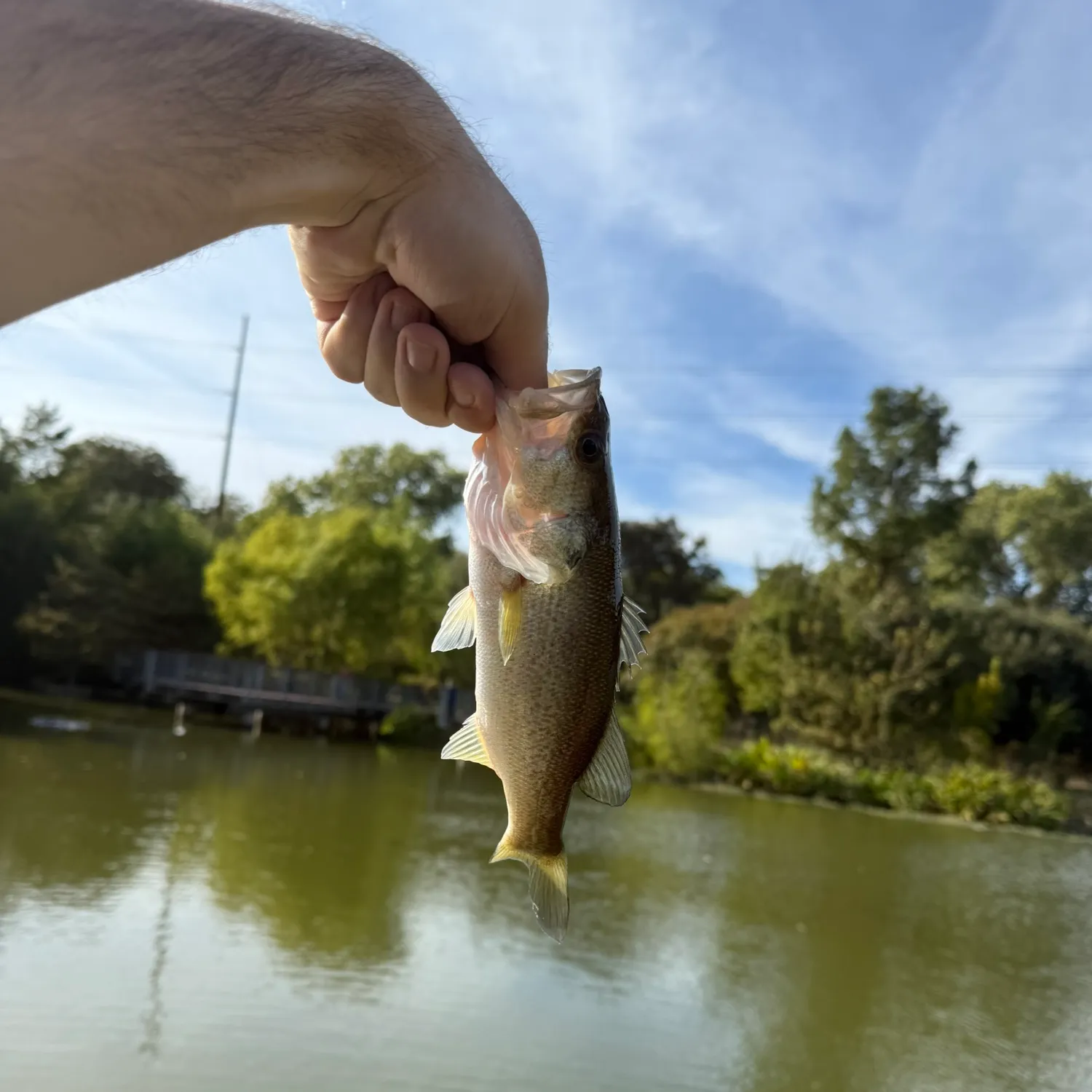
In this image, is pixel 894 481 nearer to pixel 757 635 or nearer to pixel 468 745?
pixel 757 635

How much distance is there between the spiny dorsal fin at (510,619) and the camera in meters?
1.57

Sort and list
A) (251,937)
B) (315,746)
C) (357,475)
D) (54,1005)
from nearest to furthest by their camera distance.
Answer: (54,1005), (251,937), (315,746), (357,475)

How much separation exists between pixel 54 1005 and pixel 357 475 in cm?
3406

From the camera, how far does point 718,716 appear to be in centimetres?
2330

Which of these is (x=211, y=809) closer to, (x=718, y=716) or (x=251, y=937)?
(x=251, y=937)

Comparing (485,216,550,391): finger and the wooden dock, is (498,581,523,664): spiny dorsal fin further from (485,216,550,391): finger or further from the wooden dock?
the wooden dock

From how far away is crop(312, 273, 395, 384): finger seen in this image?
154 cm

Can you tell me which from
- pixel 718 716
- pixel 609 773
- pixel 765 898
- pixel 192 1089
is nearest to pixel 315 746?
pixel 718 716

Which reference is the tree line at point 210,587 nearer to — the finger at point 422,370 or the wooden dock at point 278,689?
the wooden dock at point 278,689

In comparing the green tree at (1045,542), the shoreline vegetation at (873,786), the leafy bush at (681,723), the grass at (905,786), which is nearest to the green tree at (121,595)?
the shoreline vegetation at (873,786)

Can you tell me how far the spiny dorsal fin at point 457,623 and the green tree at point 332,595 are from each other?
2364cm

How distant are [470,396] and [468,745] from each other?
2.13 ft

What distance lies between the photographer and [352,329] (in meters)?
1.58

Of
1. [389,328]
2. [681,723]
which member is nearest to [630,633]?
[389,328]
